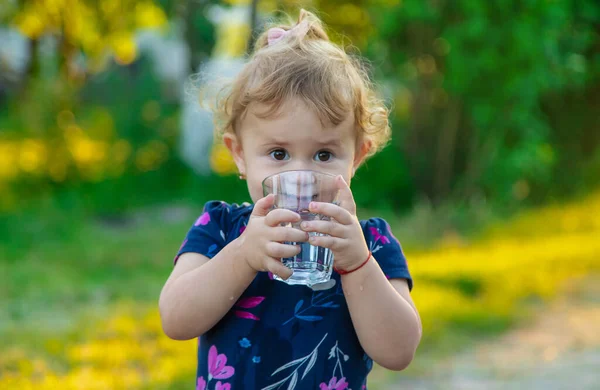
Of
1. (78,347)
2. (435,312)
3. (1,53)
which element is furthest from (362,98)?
(1,53)

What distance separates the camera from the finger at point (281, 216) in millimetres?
1577

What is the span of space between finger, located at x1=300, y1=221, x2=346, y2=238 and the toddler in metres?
0.06

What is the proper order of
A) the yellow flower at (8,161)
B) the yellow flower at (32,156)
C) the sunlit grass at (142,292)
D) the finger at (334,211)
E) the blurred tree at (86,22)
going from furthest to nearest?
1. the blurred tree at (86,22)
2. the yellow flower at (32,156)
3. the yellow flower at (8,161)
4. the sunlit grass at (142,292)
5. the finger at (334,211)

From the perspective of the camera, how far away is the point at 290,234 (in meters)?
1.58

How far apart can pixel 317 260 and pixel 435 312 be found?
3.13m

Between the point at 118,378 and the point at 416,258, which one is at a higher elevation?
the point at 416,258

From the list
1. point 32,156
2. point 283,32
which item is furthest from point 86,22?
point 283,32

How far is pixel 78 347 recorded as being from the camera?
377 centimetres

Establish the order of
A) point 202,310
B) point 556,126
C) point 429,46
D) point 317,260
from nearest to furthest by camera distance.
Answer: point 317,260
point 202,310
point 429,46
point 556,126

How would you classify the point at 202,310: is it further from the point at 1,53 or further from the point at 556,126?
the point at 1,53

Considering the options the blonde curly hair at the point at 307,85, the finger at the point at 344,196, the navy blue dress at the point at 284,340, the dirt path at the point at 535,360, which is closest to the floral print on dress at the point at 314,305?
the navy blue dress at the point at 284,340

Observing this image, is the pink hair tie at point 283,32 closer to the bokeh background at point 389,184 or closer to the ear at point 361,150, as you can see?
the ear at point 361,150

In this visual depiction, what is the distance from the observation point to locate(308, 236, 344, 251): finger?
5.24 feet

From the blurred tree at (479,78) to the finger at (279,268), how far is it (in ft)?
19.8
